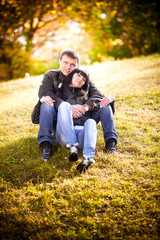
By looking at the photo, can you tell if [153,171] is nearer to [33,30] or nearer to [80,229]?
[80,229]

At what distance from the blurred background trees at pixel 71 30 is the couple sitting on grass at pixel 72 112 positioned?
7175 millimetres

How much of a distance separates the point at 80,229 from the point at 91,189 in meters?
0.56

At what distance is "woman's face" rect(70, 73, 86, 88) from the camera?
3.48 metres

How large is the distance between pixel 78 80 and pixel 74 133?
937 mm

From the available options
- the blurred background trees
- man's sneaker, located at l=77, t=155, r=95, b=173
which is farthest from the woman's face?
the blurred background trees

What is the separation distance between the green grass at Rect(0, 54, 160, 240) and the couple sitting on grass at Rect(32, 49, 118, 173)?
0.86 feet

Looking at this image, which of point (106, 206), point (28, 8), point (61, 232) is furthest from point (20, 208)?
point (28, 8)

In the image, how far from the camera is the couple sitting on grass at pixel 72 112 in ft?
9.82

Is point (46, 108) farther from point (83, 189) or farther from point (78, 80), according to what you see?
point (83, 189)

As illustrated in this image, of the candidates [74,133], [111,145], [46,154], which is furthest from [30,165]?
[111,145]

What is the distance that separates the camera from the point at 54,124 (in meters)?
3.51

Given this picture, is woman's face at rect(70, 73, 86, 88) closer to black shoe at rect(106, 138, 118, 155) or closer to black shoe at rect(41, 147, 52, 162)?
black shoe at rect(106, 138, 118, 155)

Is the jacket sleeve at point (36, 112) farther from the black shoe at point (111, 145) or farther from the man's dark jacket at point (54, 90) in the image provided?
the black shoe at point (111, 145)

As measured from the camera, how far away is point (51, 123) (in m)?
3.27
